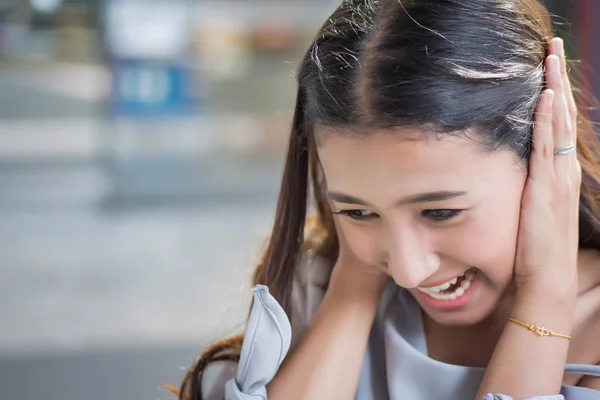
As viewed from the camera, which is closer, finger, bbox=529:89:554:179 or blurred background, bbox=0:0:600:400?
finger, bbox=529:89:554:179

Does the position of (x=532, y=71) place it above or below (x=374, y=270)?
above

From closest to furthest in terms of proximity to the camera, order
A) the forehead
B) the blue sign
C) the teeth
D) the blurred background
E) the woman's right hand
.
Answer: the forehead → the teeth → the woman's right hand → the blurred background → the blue sign

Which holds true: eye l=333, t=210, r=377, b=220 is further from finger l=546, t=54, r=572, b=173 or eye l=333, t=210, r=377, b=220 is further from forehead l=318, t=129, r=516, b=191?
finger l=546, t=54, r=572, b=173

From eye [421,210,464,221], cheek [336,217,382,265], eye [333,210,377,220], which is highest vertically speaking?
eye [421,210,464,221]

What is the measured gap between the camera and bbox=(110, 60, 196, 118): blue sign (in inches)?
251

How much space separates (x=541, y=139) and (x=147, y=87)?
5628 mm

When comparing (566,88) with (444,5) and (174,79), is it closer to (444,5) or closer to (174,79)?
(444,5)

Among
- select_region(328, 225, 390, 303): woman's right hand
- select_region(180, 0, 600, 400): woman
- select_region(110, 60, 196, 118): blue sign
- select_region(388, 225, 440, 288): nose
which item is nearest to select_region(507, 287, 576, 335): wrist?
select_region(180, 0, 600, 400): woman

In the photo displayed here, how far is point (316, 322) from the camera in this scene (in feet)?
4.02

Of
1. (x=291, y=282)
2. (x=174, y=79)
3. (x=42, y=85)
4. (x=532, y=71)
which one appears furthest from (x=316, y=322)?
(x=42, y=85)

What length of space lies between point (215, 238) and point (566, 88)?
4467 millimetres

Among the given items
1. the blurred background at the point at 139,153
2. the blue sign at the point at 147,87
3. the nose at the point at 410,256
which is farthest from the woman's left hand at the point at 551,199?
the blue sign at the point at 147,87

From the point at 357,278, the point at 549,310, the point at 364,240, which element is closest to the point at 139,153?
the point at 357,278

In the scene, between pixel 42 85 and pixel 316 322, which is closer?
pixel 316 322
